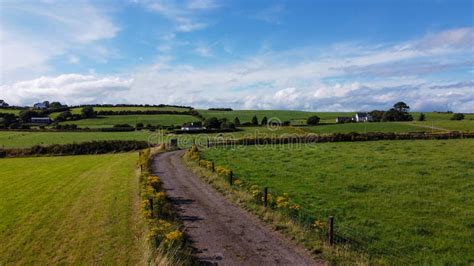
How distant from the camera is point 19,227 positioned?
18.8 meters

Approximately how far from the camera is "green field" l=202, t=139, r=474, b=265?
1392 centimetres

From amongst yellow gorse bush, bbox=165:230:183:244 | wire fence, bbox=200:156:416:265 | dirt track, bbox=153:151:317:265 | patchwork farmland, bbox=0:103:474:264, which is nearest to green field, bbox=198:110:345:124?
patchwork farmland, bbox=0:103:474:264

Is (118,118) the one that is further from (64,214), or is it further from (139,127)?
(64,214)

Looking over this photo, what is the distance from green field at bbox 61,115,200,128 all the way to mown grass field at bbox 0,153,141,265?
84077 millimetres

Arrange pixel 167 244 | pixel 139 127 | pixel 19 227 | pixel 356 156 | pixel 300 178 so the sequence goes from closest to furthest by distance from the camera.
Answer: pixel 167 244 < pixel 19 227 < pixel 300 178 < pixel 356 156 < pixel 139 127

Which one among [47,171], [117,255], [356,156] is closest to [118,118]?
[47,171]

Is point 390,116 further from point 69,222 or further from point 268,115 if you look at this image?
point 69,222

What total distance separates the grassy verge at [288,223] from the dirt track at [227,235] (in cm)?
44

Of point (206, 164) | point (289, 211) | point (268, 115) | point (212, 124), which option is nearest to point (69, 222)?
point (289, 211)

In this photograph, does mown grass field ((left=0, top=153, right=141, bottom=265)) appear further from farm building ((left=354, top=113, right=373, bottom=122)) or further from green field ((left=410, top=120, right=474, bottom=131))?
farm building ((left=354, top=113, right=373, bottom=122))

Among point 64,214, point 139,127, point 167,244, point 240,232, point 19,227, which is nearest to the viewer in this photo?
point 167,244

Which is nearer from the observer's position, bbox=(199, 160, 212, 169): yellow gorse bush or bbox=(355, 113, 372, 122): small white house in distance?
bbox=(199, 160, 212, 169): yellow gorse bush

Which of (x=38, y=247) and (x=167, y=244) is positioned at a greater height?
(x=167, y=244)

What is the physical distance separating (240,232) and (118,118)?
12138 cm
